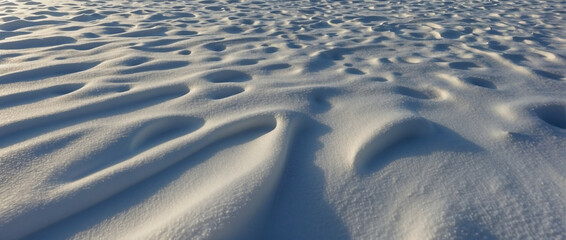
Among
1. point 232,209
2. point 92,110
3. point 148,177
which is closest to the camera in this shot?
point 232,209

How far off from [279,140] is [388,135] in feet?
1.25

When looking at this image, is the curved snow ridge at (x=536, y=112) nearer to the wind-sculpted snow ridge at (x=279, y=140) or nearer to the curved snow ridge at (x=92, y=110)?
the wind-sculpted snow ridge at (x=279, y=140)

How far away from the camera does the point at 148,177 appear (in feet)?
3.67

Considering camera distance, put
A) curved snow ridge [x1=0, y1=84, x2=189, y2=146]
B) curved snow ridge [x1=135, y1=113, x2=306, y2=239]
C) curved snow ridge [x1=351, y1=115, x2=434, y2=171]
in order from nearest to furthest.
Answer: curved snow ridge [x1=135, y1=113, x2=306, y2=239], curved snow ridge [x1=351, y1=115, x2=434, y2=171], curved snow ridge [x1=0, y1=84, x2=189, y2=146]

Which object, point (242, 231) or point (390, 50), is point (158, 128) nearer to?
point (242, 231)

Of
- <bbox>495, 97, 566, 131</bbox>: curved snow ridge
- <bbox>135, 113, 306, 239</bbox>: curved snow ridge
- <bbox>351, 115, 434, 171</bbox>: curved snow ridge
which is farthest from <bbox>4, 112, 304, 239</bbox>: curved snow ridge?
<bbox>495, 97, 566, 131</bbox>: curved snow ridge

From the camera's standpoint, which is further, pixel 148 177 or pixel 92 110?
pixel 92 110

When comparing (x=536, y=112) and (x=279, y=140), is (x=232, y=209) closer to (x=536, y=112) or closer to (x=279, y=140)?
(x=279, y=140)

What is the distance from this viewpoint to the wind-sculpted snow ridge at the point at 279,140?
0.95 meters

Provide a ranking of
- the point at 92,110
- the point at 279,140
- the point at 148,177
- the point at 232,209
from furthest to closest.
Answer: the point at 92,110 < the point at 279,140 < the point at 148,177 < the point at 232,209

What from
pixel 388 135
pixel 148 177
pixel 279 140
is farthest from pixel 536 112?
pixel 148 177

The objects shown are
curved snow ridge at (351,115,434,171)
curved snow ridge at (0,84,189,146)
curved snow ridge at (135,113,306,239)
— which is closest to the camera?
curved snow ridge at (135,113,306,239)

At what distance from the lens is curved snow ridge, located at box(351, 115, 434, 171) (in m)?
1.20

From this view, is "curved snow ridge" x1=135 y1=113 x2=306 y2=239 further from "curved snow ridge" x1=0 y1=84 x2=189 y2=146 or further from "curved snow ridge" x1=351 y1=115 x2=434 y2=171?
"curved snow ridge" x1=0 y1=84 x2=189 y2=146
